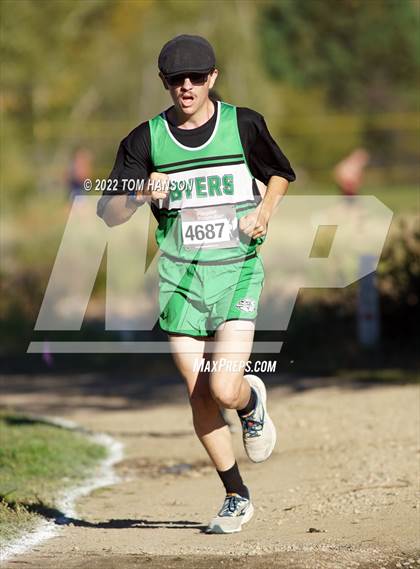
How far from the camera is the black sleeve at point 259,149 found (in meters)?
6.18

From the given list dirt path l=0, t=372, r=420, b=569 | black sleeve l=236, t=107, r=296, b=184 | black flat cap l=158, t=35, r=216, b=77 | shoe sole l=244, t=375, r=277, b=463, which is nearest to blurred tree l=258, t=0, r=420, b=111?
dirt path l=0, t=372, r=420, b=569

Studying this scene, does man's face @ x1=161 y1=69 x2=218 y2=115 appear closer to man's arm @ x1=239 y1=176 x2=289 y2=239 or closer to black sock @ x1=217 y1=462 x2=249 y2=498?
man's arm @ x1=239 y1=176 x2=289 y2=239

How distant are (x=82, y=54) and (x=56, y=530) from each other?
37.7 m

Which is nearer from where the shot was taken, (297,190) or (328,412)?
(328,412)

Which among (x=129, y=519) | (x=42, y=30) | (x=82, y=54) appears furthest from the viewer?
(x=82, y=54)

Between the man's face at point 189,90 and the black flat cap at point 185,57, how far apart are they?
0.05 m

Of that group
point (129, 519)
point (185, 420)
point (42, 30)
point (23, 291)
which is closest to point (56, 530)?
point (129, 519)

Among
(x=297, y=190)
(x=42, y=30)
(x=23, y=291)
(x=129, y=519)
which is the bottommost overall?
(x=129, y=519)

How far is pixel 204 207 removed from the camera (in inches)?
242

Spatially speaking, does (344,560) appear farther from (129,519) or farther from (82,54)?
(82,54)

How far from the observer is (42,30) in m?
31.4

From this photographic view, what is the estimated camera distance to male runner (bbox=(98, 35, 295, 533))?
6.08 m
